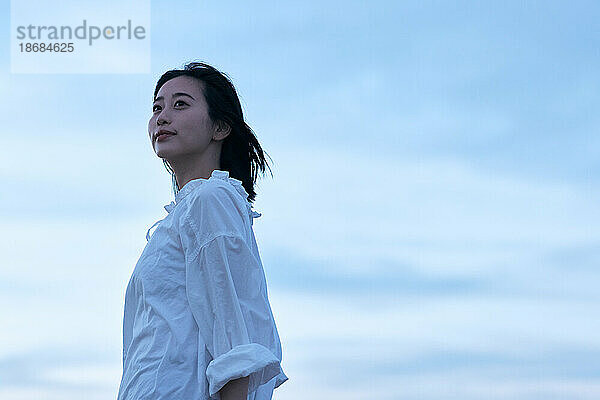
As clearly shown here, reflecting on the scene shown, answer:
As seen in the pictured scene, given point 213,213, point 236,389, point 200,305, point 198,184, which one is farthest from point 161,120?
point 236,389

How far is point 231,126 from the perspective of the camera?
380cm

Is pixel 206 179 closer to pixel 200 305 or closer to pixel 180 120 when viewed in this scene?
pixel 180 120

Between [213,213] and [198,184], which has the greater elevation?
[198,184]

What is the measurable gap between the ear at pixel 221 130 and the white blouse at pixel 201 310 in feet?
1.36

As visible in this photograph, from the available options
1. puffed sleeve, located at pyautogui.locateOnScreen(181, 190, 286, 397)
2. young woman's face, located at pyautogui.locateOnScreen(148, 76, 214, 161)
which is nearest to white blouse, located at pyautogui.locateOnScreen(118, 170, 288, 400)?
puffed sleeve, located at pyautogui.locateOnScreen(181, 190, 286, 397)

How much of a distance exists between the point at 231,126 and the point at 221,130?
56 mm

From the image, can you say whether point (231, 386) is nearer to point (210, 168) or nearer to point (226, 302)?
point (226, 302)

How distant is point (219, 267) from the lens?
3104 millimetres

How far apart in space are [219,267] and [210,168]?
2.29ft

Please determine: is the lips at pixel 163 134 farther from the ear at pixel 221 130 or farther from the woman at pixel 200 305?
the ear at pixel 221 130

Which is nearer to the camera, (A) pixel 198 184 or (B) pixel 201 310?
(B) pixel 201 310

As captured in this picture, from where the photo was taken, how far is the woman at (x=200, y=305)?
9.81 ft

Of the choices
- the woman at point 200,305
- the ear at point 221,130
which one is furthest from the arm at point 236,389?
the ear at point 221,130

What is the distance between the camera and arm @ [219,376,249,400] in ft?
9.71
